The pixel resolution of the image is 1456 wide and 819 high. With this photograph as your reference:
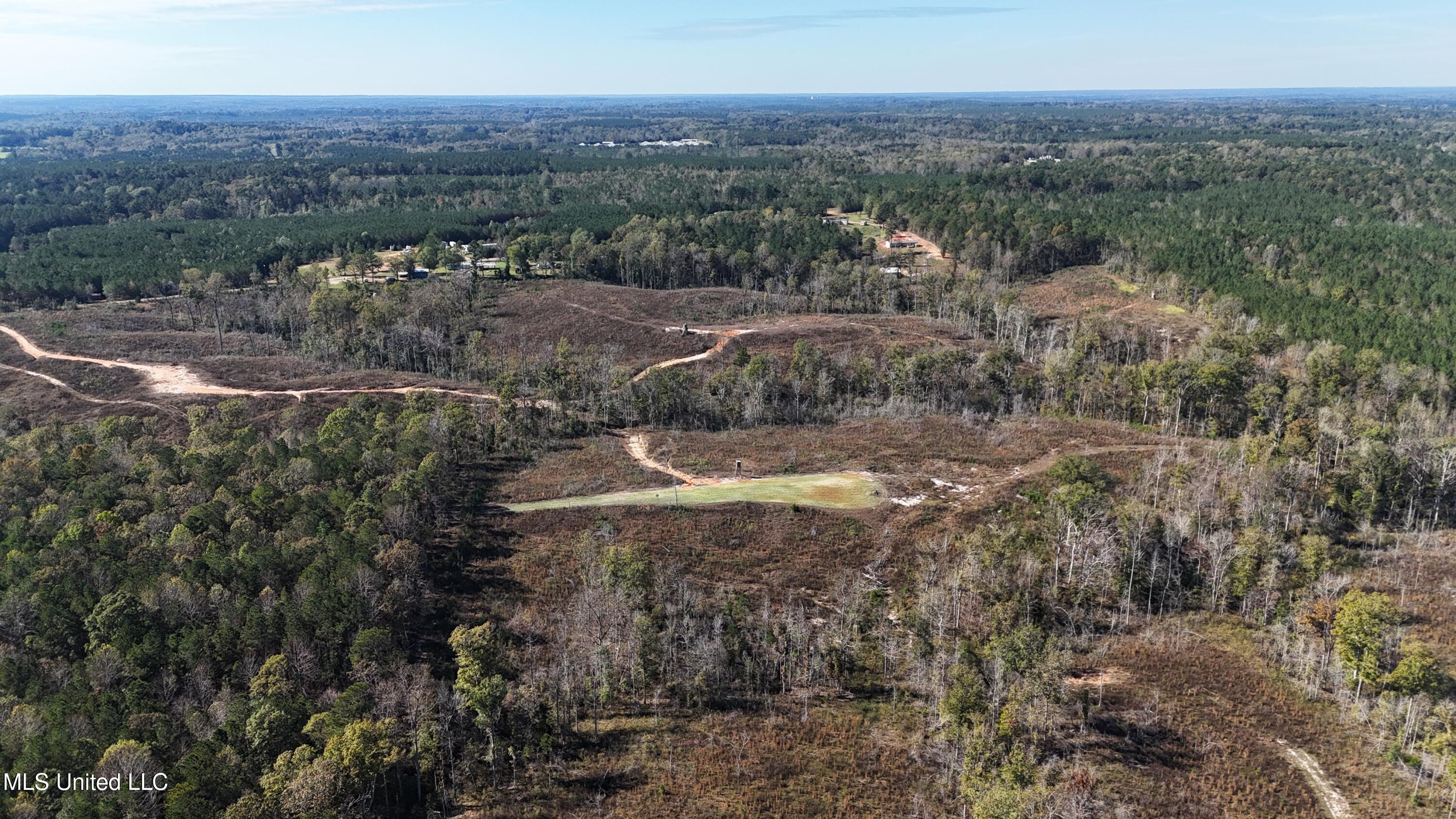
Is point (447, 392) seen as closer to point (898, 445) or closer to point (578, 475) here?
point (578, 475)

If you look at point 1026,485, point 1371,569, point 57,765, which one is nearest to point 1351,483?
point 1371,569

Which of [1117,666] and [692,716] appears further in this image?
[1117,666]

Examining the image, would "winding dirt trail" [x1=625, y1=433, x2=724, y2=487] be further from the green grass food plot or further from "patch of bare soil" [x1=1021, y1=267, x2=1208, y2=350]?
"patch of bare soil" [x1=1021, y1=267, x2=1208, y2=350]

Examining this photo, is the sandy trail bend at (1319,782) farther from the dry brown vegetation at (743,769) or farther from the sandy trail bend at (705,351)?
the sandy trail bend at (705,351)

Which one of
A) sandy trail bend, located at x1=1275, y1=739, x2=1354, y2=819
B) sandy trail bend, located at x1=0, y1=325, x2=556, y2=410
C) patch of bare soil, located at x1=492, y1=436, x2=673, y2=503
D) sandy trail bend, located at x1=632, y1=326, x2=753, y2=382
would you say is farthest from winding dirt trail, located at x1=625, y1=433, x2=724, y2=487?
sandy trail bend, located at x1=1275, y1=739, x2=1354, y2=819

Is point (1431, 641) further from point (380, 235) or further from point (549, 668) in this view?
point (380, 235)
